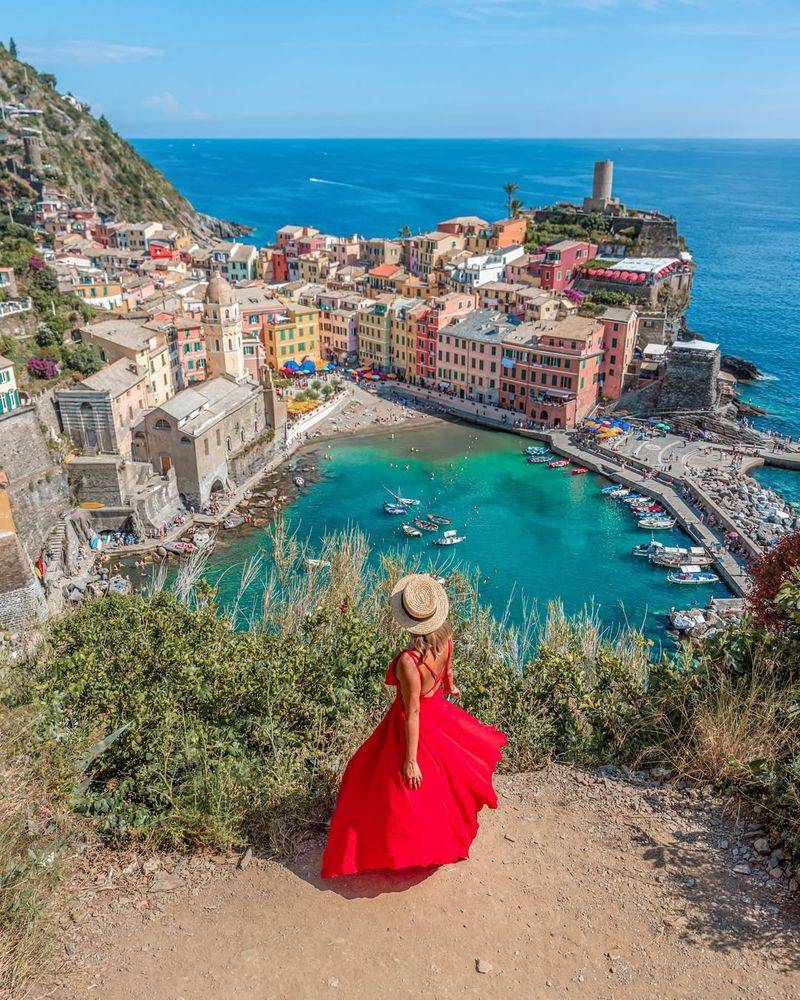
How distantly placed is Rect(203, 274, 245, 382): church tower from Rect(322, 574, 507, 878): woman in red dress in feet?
112

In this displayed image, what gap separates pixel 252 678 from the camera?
7824 millimetres

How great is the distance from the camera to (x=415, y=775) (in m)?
5.18

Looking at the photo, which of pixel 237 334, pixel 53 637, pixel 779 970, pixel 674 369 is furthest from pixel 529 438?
pixel 779 970

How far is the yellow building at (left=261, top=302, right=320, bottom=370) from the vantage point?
47.9 meters

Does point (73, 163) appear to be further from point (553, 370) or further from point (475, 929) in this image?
point (475, 929)

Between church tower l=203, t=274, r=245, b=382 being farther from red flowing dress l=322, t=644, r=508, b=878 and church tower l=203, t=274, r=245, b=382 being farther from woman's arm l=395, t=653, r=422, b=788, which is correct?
woman's arm l=395, t=653, r=422, b=788

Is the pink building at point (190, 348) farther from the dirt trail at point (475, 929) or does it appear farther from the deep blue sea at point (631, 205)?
the dirt trail at point (475, 929)

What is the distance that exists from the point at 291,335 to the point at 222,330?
11.2 m

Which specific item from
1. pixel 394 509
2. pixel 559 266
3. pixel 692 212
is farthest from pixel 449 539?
pixel 692 212

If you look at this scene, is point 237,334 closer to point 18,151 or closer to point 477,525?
point 477,525

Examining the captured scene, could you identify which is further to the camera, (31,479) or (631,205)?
(631,205)

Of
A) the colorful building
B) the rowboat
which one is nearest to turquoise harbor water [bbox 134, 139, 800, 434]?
the rowboat

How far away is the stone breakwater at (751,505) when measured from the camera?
3014 cm

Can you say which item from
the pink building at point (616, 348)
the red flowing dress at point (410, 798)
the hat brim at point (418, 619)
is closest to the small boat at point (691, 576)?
the pink building at point (616, 348)
